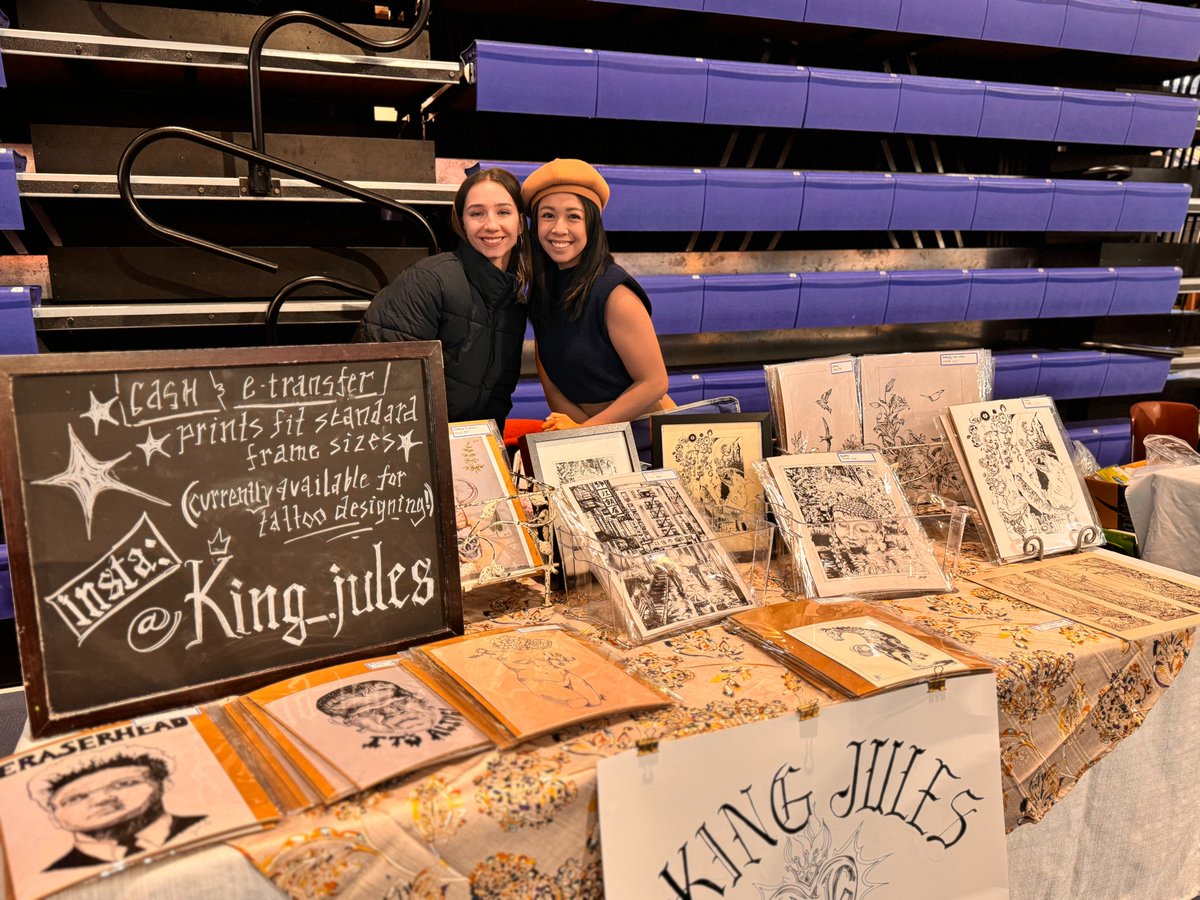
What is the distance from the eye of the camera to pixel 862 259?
4.29 meters

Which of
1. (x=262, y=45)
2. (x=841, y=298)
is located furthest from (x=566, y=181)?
(x=841, y=298)

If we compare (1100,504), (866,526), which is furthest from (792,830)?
(1100,504)

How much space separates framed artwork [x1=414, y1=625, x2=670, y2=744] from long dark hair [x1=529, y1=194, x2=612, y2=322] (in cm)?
110

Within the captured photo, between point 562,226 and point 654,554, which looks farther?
point 562,226

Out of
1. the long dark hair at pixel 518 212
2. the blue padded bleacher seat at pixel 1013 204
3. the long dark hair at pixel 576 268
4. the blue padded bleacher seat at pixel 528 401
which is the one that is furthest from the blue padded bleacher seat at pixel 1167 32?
the long dark hair at pixel 518 212

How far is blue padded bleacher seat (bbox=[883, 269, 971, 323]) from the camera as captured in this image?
3.90m

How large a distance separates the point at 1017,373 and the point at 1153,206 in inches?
49.3

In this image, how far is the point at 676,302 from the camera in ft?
11.3

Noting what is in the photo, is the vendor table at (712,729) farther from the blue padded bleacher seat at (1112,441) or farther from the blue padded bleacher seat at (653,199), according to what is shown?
the blue padded bleacher seat at (1112,441)

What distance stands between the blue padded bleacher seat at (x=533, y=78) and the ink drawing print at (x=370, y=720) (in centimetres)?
260

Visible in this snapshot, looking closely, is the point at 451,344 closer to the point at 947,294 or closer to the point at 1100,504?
the point at 1100,504

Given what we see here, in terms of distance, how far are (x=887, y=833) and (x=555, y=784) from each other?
1.41 ft

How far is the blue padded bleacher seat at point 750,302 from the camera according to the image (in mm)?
3500

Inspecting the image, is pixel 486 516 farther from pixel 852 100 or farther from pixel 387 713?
pixel 852 100
